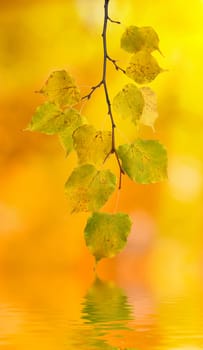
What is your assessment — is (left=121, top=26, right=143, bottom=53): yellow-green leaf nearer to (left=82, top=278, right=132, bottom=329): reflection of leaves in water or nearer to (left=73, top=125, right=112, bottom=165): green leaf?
(left=73, top=125, right=112, bottom=165): green leaf

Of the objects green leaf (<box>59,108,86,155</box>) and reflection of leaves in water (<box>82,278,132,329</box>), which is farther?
reflection of leaves in water (<box>82,278,132,329</box>)

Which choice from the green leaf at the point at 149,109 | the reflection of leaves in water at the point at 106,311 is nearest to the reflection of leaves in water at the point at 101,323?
the reflection of leaves in water at the point at 106,311

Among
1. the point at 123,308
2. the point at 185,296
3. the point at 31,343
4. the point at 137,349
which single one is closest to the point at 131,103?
the point at 137,349

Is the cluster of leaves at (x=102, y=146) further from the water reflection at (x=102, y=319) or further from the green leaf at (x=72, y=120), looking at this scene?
the water reflection at (x=102, y=319)

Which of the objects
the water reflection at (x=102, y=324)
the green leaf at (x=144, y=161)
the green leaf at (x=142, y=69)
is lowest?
the water reflection at (x=102, y=324)

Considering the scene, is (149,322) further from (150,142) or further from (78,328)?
(150,142)

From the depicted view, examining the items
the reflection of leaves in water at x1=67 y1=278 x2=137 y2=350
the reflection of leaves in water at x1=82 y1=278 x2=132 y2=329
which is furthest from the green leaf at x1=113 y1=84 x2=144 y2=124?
the reflection of leaves in water at x1=82 y1=278 x2=132 y2=329
